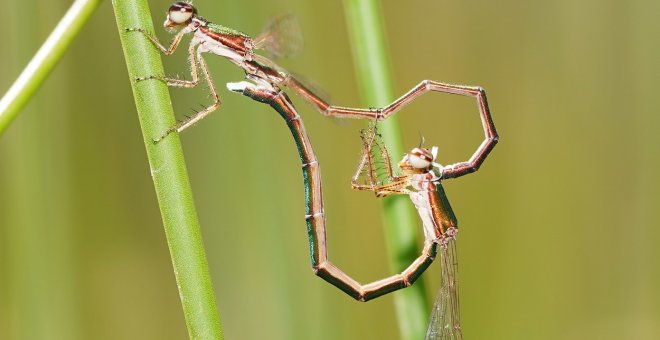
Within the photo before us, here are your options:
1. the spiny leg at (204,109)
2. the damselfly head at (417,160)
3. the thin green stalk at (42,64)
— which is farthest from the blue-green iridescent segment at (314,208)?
the thin green stalk at (42,64)

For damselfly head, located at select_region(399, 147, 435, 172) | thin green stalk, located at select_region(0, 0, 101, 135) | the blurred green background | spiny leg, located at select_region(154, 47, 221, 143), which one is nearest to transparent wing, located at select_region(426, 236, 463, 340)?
damselfly head, located at select_region(399, 147, 435, 172)

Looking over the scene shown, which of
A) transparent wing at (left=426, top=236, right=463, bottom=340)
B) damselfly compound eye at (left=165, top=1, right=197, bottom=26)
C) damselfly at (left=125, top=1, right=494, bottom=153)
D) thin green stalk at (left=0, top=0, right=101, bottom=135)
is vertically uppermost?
damselfly compound eye at (left=165, top=1, right=197, bottom=26)

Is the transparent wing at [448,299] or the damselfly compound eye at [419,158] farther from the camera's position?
the transparent wing at [448,299]

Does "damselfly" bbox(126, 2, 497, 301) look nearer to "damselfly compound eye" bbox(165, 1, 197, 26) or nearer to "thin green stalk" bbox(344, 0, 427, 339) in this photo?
"damselfly compound eye" bbox(165, 1, 197, 26)

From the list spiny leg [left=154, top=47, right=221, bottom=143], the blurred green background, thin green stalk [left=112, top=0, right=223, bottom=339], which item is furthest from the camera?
the blurred green background

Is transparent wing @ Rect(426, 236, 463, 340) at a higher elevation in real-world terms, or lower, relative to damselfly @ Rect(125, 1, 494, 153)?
lower

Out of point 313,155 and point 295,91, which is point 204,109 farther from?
point 313,155

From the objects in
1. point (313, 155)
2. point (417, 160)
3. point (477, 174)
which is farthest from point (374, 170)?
point (477, 174)

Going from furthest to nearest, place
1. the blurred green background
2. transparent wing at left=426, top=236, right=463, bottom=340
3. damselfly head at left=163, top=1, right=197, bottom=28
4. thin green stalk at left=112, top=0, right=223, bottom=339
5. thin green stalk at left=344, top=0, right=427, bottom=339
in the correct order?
the blurred green background, transparent wing at left=426, top=236, right=463, bottom=340, damselfly head at left=163, top=1, right=197, bottom=28, thin green stalk at left=344, top=0, right=427, bottom=339, thin green stalk at left=112, top=0, right=223, bottom=339

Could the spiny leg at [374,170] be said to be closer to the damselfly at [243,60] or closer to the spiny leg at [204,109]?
the damselfly at [243,60]
